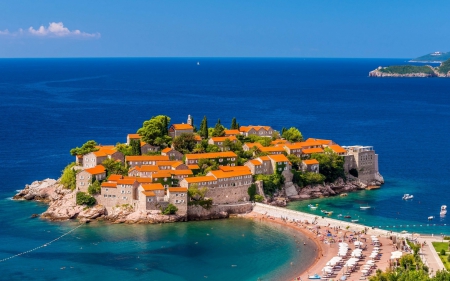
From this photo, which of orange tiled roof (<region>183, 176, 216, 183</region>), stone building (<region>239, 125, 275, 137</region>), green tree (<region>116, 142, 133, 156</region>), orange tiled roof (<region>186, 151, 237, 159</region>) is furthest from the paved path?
green tree (<region>116, 142, 133, 156</region>)

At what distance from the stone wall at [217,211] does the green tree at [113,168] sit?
10.0 meters

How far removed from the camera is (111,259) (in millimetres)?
61219

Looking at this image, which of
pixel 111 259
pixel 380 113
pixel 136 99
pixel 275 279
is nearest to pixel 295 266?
pixel 275 279

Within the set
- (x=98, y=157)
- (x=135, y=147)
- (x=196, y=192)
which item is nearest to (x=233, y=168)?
(x=196, y=192)

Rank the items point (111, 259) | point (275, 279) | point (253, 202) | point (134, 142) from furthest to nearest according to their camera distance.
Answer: point (134, 142) → point (253, 202) → point (111, 259) → point (275, 279)

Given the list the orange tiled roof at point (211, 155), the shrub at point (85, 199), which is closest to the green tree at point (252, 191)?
the orange tiled roof at point (211, 155)

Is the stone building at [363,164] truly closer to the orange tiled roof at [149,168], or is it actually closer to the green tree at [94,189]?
the orange tiled roof at [149,168]

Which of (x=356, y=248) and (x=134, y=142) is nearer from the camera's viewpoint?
(x=356, y=248)

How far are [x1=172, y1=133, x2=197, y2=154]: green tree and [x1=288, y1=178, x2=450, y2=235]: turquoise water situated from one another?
14.8m

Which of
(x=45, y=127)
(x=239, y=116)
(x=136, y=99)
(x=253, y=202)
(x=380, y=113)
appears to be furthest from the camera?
(x=136, y=99)

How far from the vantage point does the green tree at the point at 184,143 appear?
83.8m

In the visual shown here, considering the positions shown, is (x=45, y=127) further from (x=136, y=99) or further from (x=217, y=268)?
(x=217, y=268)

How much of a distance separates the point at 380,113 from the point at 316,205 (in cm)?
9191

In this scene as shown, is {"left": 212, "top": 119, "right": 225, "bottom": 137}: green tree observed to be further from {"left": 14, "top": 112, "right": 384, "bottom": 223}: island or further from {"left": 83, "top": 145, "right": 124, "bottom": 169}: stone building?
{"left": 83, "top": 145, "right": 124, "bottom": 169}: stone building
